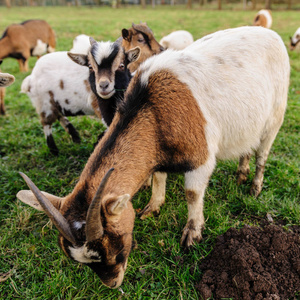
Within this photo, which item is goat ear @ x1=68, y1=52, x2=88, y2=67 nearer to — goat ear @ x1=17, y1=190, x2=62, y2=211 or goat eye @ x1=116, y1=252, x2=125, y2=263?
goat ear @ x1=17, y1=190, x2=62, y2=211

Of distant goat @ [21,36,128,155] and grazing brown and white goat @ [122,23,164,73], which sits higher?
grazing brown and white goat @ [122,23,164,73]

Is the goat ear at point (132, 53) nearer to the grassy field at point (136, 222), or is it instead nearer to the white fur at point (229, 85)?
the white fur at point (229, 85)

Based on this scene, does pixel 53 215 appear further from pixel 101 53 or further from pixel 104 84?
pixel 101 53

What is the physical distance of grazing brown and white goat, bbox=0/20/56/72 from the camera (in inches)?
377

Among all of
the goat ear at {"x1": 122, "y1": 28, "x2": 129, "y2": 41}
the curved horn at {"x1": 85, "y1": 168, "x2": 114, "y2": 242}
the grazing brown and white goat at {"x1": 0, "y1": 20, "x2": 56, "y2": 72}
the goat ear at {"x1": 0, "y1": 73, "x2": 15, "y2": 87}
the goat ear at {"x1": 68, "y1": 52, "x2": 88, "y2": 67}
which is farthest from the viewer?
the grazing brown and white goat at {"x1": 0, "y1": 20, "x2": 56, "y2": 72}

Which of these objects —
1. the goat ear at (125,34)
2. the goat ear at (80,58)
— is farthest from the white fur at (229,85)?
the goat ear at (125,34)

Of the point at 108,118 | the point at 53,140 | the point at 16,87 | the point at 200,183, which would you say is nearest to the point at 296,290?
the point at 200,183

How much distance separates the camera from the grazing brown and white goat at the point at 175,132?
6.70 feet

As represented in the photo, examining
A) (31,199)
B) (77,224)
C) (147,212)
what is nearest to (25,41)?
(147,212)

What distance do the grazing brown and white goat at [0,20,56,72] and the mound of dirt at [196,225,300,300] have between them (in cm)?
944

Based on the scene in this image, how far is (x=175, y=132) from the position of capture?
2531 mm

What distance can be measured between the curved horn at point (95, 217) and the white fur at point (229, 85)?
113 centimetres

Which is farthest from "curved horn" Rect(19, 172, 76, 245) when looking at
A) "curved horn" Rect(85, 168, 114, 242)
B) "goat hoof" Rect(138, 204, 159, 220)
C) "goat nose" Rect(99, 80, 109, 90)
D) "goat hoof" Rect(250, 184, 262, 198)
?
"goat hoof" Rect(250, 184, 262, 198)

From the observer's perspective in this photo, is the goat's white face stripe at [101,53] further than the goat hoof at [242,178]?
No
